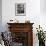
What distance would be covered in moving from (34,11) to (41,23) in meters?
0.63

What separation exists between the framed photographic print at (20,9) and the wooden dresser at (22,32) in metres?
0.49

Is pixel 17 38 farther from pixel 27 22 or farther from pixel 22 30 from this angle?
pixel 27 22

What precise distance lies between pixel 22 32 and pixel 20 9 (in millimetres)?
938

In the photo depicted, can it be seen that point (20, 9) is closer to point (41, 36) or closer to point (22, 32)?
point (22, 32)

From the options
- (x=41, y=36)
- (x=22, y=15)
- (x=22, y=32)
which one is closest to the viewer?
(x=41, y=36)

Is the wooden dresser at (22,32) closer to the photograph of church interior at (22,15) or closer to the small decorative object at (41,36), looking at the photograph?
the photograph of church interior at (22,15)

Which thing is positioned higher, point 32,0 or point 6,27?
point 32,0

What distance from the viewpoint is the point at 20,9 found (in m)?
5.71

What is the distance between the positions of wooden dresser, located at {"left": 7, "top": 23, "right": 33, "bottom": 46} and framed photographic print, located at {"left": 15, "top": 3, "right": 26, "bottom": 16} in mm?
485

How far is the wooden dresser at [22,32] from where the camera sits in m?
5.49

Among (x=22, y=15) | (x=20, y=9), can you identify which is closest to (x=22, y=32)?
(x=22, y=15)

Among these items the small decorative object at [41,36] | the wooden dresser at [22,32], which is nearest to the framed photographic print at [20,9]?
the wooden dresser at [22,32]

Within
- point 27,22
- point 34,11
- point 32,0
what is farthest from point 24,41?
point 32,0

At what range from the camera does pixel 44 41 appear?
5.49 metres
